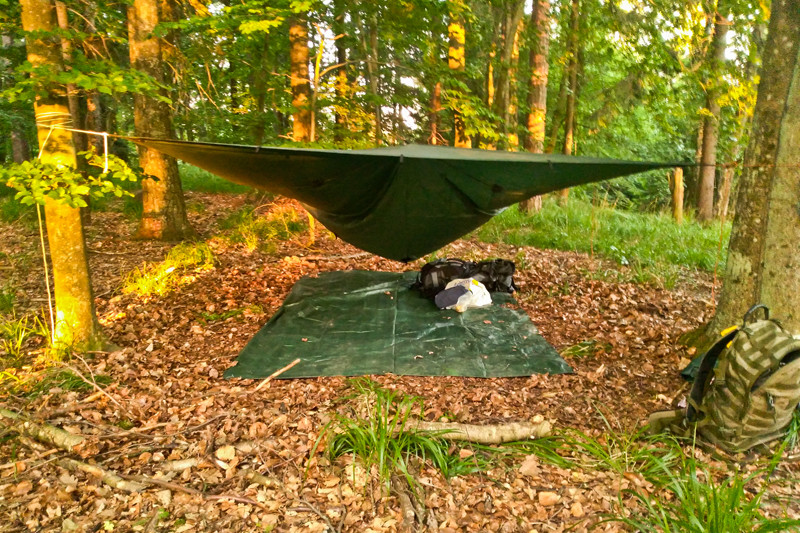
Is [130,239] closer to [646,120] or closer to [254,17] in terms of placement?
[254,17]

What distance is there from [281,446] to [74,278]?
138 centimetres

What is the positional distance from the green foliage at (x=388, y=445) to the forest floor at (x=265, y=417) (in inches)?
1.6

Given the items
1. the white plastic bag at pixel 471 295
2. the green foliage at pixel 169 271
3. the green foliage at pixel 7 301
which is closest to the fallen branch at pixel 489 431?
the white plastic bag at pixel 471 295

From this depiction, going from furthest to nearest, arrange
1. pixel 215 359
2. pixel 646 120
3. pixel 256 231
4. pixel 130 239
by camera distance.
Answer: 1. pixel 646 120
2. pixel 256 231
3. pixel 130 239
4. pixel 215 359

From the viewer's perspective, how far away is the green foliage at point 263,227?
13.4ft

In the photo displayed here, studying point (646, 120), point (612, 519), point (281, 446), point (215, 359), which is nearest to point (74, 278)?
point (215, 359)

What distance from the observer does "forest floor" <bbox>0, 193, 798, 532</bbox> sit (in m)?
1.29

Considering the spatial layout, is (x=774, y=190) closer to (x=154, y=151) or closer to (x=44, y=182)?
(x=44, y=182)

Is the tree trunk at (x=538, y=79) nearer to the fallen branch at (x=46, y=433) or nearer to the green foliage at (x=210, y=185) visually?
the green foliage at (x=210, y=185)

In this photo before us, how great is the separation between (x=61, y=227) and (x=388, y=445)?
178 centimetres

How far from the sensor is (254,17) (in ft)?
9.34

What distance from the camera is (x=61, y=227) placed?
2029 millimetres

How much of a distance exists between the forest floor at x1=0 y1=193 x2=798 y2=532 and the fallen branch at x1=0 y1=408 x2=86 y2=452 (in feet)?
0.09

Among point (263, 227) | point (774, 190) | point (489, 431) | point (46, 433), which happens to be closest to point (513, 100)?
point (263, 227)
